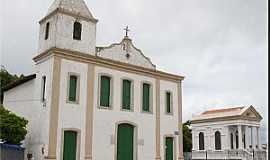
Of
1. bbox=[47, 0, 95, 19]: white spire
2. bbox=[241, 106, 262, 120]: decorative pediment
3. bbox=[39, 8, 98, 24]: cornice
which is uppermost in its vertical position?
bbox=[47, 0, 95, 19]: white spire

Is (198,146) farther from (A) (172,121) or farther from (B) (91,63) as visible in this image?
(B) (91,63)

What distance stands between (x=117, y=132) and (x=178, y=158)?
5378 mm

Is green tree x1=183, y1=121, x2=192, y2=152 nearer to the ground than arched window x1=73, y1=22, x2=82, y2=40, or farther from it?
nearer to the ground

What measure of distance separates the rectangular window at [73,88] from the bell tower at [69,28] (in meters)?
1.77

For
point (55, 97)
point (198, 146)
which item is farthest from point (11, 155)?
point (198, 146)

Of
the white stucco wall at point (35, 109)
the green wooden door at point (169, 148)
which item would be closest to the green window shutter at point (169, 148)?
the green wooden door at point (169, 148)

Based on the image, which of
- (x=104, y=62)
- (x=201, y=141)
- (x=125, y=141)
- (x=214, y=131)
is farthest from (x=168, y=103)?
(x=201, y=141)

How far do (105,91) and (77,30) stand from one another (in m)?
4.13

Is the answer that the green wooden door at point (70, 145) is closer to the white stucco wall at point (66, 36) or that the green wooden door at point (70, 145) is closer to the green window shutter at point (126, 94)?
the green window shutter at point (126, 94)

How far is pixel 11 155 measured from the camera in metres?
19.1

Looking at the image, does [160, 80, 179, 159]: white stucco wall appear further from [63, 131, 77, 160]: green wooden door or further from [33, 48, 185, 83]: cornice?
[63, 131, 77, 160]: green wooden door

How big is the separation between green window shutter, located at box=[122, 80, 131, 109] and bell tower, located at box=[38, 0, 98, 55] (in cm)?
300

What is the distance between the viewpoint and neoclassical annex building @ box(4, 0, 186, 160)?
64.8 feet

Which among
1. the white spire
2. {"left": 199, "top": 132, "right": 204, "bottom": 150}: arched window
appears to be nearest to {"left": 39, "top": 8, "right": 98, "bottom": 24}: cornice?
the white spire
